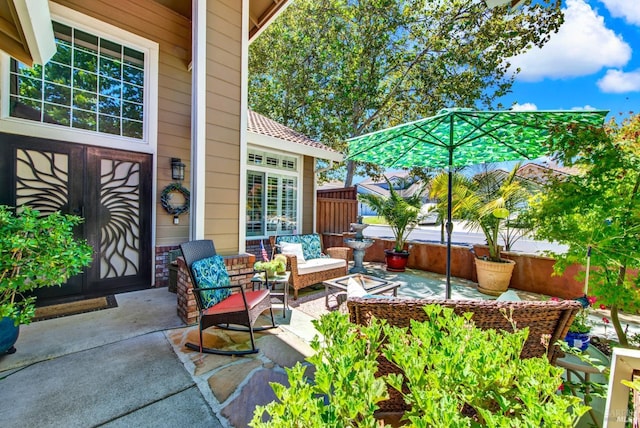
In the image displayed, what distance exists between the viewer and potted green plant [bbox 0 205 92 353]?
232 cm

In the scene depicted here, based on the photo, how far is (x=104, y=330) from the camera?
3201 mm

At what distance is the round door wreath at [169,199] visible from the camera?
16.4 feet

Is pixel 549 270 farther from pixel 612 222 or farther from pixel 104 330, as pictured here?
pixel 104 330

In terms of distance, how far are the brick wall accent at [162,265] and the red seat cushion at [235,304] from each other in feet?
7.97

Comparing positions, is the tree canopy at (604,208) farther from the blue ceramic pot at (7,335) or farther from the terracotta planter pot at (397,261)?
Answer: the blue ceramic pot at (7,335)

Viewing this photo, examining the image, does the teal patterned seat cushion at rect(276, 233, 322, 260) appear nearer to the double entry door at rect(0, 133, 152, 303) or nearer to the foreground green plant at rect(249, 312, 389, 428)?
the double entry door at rect(0, 133, 152, 303)

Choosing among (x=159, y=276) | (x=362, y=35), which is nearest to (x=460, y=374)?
(x=159, y=276)

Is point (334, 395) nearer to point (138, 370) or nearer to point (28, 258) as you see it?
point (138, 370)

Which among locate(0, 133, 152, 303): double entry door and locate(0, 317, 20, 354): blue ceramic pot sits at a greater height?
locate(0, 133, 152, 303): double entry door

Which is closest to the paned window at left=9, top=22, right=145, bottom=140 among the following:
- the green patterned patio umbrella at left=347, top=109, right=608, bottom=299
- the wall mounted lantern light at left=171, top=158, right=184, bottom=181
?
the wall mounted lantern light at left=171, top=158, right=184, bottom=181

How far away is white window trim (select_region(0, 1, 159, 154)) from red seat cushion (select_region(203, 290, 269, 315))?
11.2ft

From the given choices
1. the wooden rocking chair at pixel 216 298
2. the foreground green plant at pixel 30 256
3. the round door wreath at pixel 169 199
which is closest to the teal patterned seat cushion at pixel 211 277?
the wooden rocking chair at pixel 216 298

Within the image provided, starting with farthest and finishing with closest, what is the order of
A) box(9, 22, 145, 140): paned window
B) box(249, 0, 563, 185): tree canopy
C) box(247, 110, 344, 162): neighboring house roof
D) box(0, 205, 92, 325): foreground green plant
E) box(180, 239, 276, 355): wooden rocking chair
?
box(249, 0, 563, 185): tree canopy < box(247, 110, 344, 162): neighboring house roof < box(9, 22, 145, 140): paned window < box(180, 239, 276, 355): wooden rocking chair < box(0, 205, 92, 325): foreground green plant

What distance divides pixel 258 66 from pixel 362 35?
4.69 metres
